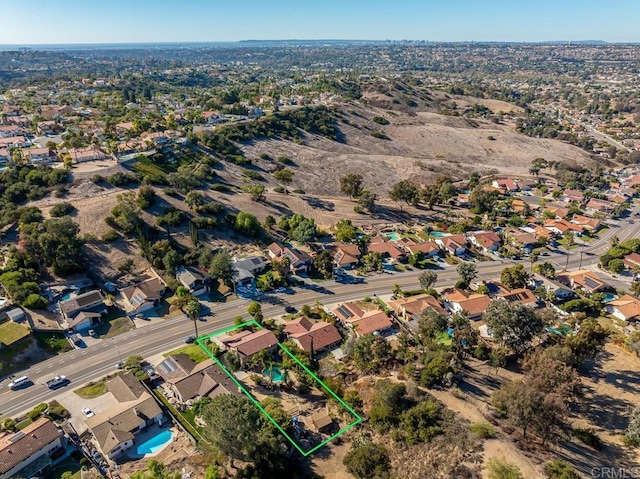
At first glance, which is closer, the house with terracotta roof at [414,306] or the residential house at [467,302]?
the house with terracotta roof at [414,306]

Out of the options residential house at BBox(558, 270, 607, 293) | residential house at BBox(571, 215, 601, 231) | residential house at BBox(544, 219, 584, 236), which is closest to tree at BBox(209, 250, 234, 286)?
residential house at BBox(558, 270, 607, 293)

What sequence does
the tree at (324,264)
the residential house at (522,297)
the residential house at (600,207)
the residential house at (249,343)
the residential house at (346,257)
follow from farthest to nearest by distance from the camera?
1. the residential house at (600,207)
2. the residential house at (346,257)
3. the tree at (324,264)
4. the residential house at (522,297)
5. the residential house at (249,343)

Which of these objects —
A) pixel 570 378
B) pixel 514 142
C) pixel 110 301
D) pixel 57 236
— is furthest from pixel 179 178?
pixel 514 142

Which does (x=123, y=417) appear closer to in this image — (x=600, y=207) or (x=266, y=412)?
(x=266, y=412)

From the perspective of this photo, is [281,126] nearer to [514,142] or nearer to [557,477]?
[514,142]

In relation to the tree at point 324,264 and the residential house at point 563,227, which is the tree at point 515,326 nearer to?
the tree at point 324,264

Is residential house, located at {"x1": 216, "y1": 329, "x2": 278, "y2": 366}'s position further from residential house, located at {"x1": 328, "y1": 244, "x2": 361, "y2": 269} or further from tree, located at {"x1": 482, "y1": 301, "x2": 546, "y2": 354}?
tree, located at {"x1": 482, "y1": 301, "x2": 546, "y2": 354}

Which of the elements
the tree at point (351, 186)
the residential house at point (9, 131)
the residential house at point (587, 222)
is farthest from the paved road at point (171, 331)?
the residential house at point (9, 131)
